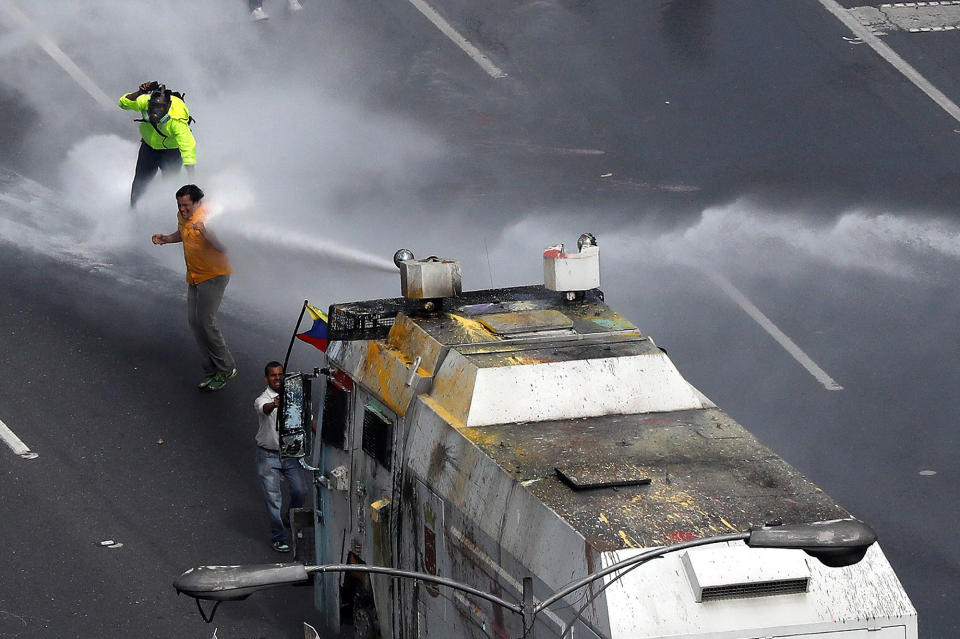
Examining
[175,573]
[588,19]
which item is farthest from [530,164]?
[175,573]

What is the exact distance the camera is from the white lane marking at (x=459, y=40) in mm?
21802

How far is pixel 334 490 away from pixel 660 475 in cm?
302

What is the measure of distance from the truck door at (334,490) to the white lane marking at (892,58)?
495 inches

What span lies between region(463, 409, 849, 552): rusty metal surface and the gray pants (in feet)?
18.7

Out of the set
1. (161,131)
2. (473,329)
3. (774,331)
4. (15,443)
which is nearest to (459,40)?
(161,131)

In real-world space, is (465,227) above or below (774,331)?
above

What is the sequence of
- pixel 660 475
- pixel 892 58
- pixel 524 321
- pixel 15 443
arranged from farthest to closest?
pixel 892 58 → pixel 15 443 → pixel 524 321 → pixel 660 475

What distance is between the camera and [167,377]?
14.5m

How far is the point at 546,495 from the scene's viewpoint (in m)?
8.20

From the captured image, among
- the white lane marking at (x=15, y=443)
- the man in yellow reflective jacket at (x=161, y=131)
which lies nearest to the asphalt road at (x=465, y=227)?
the white lane marking at (x=15, y=443)

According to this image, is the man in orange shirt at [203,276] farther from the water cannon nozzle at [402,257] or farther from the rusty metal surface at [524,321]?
the rusty metal surface at [524,321]

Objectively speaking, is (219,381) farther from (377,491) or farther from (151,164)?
(377,491)

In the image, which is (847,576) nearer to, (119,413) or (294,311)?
(119,413)

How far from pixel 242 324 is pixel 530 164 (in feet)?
17.5
